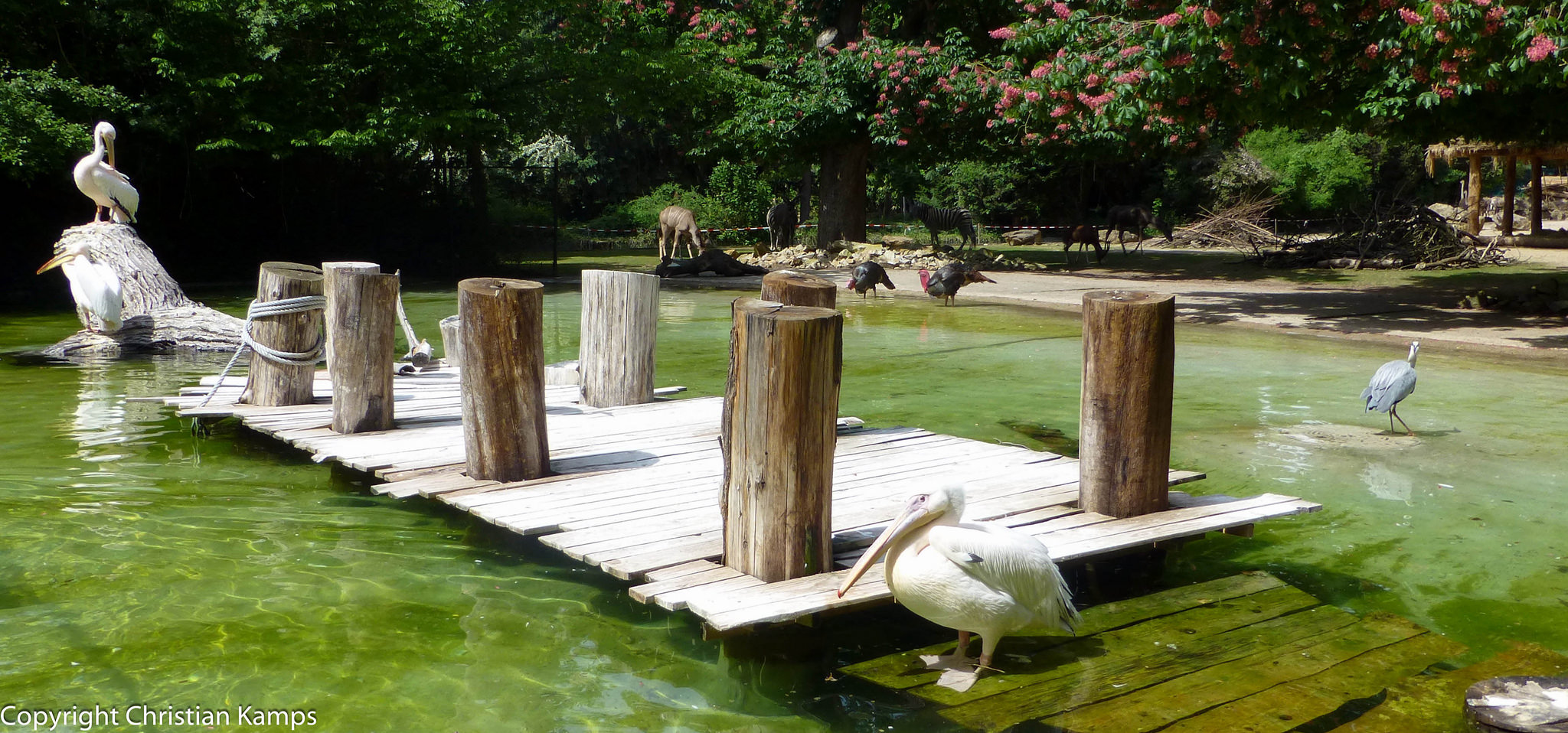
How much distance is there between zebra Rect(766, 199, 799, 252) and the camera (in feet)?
79.2

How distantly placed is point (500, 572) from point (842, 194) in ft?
59.4

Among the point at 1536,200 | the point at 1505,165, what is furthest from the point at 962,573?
the point at 1536,200

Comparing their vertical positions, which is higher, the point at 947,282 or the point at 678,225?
the point at 678,225

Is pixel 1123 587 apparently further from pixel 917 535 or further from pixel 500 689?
pixel 500 689

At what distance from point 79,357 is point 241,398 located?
4466 mm

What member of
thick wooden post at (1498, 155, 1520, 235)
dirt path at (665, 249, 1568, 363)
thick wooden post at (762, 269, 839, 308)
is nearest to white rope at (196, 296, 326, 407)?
thick wooden post at (762, 269, 839, 308)

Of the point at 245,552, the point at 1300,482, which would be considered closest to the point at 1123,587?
the point at 1300,482

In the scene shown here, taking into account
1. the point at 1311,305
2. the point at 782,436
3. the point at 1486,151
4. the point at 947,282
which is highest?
the point at 1486,151

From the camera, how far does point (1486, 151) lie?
24.2m

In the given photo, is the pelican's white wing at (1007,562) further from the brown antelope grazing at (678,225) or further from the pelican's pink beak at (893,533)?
the brown antelope grazing at (678,225)

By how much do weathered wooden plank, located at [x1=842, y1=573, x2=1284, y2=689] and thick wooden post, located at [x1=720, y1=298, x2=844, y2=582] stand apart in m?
0.45

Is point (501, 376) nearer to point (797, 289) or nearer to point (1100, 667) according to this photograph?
point (797, 289)

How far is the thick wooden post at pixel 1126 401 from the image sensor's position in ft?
16.8

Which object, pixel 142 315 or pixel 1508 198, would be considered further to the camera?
pixel 1508 198
